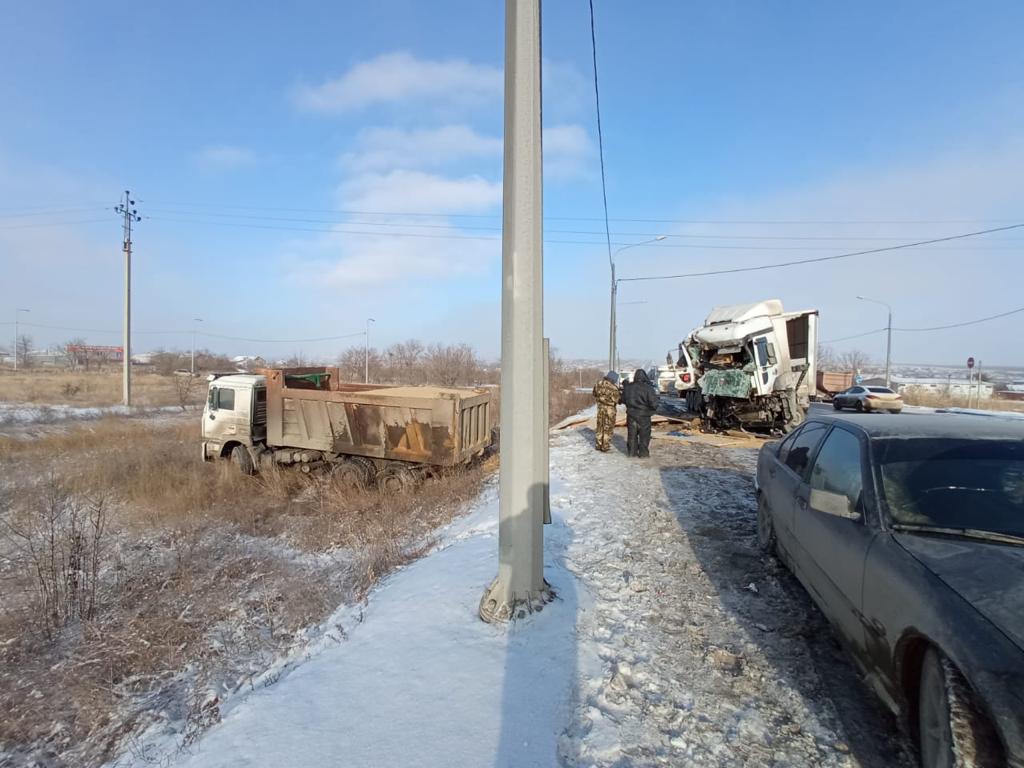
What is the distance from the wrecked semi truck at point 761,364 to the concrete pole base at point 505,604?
10.9 m

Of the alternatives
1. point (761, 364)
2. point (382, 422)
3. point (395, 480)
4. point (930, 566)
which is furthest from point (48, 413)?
point (930, 566)

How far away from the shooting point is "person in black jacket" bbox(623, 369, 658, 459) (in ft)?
31.5

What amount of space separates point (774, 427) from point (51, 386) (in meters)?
47.5

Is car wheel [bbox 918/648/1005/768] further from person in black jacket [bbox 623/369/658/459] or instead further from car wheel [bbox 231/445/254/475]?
car wheel [bbox 231/445/254/475]

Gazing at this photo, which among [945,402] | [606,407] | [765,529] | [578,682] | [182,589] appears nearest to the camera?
[578,682]

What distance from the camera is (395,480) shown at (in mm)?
9781

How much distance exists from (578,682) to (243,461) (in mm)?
10929

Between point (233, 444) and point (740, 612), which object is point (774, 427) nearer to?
point (740, 612)

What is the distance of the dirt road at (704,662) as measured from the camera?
2396 millimetres

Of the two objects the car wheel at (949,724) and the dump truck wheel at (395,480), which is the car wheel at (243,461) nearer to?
the dump truck wheel at (395,480)

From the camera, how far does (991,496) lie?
255cm

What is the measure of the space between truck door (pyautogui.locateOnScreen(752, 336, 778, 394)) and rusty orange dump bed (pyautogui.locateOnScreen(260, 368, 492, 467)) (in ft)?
22.6

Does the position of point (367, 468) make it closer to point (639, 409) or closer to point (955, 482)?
point (639, 409)

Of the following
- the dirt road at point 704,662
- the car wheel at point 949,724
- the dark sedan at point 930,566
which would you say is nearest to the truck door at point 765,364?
the dirt road at point 704,662
